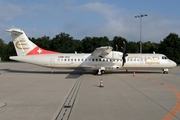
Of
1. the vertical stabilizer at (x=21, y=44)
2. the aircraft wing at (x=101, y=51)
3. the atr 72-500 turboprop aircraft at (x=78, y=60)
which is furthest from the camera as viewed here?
the vertical stabilizer at (x=21, y=44)

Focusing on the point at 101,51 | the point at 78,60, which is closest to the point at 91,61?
the point at 78,60

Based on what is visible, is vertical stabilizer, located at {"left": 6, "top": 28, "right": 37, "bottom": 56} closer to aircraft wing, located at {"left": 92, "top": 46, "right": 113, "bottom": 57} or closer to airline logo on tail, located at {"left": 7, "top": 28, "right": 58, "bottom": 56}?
airline logo on tail, located at {"left": 7, "top": 28, "right": 58, "bottom": 56}

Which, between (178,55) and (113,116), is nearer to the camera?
(113,116)

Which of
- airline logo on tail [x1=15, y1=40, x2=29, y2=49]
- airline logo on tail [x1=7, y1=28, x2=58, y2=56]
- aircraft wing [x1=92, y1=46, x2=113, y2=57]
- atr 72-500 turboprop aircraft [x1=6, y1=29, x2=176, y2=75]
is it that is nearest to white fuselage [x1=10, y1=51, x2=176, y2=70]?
atr 72-500 turboprop aircraft [x1=6, y1=29, x2=176, y2=75]

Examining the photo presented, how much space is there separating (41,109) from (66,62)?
51.2 feet

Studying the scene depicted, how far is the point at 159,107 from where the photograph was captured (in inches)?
315

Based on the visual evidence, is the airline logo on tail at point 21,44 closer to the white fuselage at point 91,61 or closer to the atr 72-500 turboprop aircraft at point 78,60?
the atr 72-500 turboprop aircraft at point 78,60

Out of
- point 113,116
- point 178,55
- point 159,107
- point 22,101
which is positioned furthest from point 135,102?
point 178,55

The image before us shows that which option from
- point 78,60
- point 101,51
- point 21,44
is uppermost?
point 21,44

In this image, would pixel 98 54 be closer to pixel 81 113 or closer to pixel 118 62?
pixel 118 62

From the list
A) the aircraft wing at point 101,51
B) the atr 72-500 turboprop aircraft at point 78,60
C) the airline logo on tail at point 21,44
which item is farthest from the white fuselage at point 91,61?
the airline logo on tail at point 21,44

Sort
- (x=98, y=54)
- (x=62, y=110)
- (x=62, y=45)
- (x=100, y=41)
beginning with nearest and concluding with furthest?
(x=62, y=110) → (x=98, y=54) → (x=100, y=41) → (x=62, y=45)

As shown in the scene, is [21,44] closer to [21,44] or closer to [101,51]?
[21,44]

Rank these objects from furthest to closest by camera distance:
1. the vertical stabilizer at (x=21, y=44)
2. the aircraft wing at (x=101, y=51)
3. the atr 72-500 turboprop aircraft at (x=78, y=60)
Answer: the vertical stabilizer at (x=21, y=44)
the atr 72-500 turboprop aircraft at (x=78, y=60)
the aircraft wing at (x=101, y=51)
